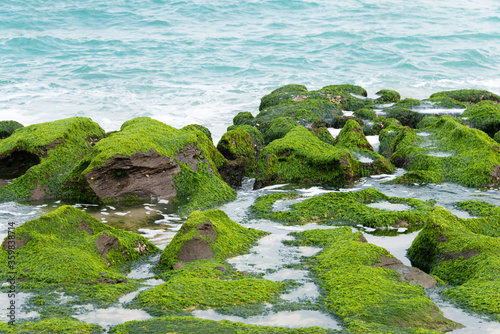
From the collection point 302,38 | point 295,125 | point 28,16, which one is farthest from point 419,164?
point 28,16

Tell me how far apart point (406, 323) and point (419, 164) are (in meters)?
6.08

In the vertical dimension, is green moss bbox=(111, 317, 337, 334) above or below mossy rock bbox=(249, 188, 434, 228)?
above

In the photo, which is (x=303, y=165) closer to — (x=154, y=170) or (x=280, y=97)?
(x=154, y=170)

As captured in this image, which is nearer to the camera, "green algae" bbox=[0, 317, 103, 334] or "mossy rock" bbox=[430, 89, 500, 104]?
"green algae" bbox=[0, 317, 103, 334]

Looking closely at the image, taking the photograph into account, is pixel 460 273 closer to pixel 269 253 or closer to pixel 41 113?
pixel 269 253

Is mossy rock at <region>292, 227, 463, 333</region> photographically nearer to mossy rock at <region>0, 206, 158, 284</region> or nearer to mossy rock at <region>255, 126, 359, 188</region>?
mossy rock at <region>0, 206, 158, 284</region>

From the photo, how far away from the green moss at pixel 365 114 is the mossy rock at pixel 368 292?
752 centimetres

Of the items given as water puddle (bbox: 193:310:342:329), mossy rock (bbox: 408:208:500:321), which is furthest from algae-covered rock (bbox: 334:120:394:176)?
water puddle (bbox: 193:310:342:329)

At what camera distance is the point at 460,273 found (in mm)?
5992

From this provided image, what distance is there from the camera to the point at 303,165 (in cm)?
1010

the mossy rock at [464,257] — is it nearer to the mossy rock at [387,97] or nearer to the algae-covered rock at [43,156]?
the algae-covered rock at [43,156]

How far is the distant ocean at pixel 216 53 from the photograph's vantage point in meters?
18.9

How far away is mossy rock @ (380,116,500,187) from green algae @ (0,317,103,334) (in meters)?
6.77

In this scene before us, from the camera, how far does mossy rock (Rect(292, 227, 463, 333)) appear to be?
493cm
